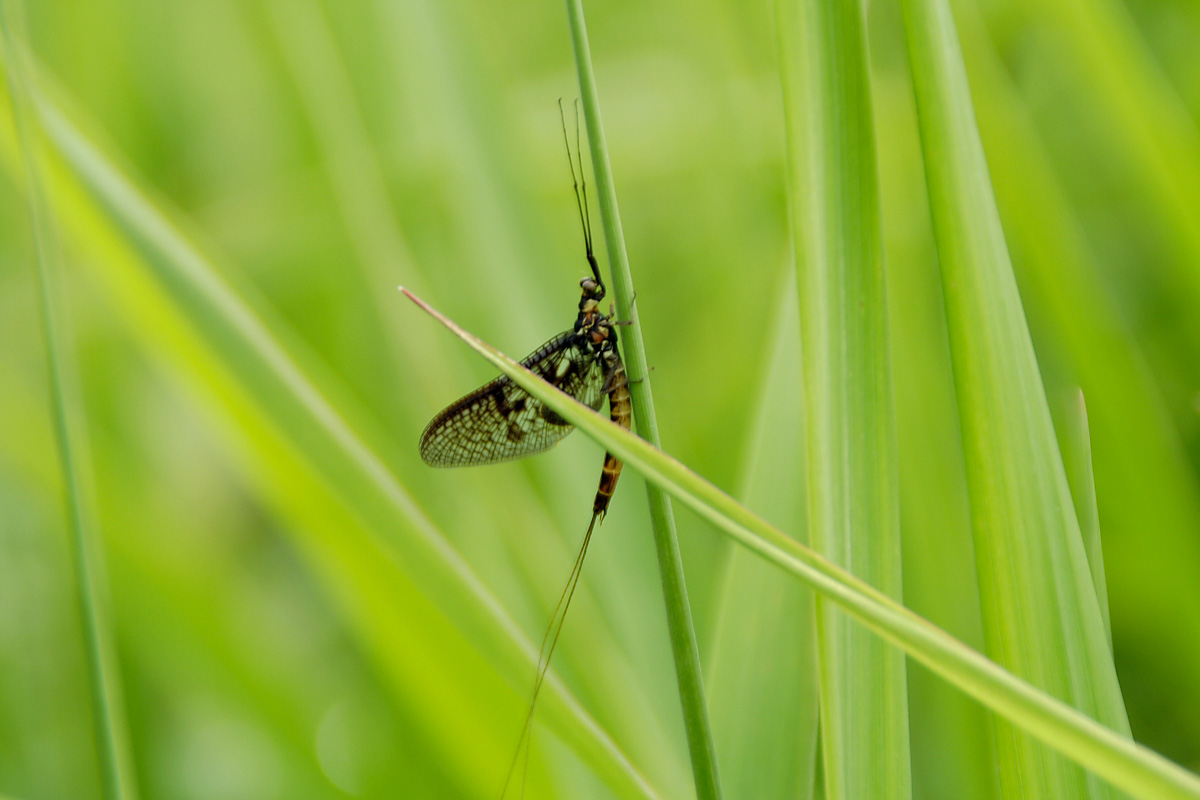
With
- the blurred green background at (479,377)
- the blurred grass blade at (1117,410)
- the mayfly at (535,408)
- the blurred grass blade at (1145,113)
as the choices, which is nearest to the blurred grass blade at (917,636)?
the blurred green background at (479,377)

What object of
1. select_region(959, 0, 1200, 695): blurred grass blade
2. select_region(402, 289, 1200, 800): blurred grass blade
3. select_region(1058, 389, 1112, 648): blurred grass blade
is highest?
select_region(959, 0, 1200, 695): blurred grass blade

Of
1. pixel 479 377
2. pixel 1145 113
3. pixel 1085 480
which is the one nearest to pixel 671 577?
pixel 1085 480

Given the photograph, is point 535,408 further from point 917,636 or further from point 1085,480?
point 917,636

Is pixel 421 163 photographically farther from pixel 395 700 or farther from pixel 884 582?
pixel 884 582

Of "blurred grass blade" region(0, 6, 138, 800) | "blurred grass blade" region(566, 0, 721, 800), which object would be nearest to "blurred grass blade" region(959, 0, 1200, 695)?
"blurred grass blade" region(566, 0, 721, 800)

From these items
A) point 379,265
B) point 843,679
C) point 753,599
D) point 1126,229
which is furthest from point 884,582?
point 1126,229

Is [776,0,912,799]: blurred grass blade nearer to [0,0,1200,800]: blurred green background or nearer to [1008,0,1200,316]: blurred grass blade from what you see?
[0,0,1200,800]: blurred green background
